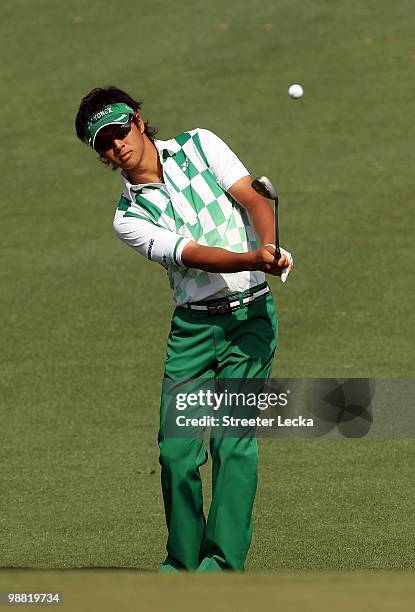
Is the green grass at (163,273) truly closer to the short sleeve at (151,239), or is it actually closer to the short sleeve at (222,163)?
the short sleeve at (151,239)

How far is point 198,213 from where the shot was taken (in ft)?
18.7

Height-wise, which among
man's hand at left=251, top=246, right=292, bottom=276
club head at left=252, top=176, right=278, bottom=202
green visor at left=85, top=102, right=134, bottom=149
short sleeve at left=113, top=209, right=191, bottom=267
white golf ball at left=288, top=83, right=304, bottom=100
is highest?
white golf ball at left=288, top=83, right=304, bottom=100

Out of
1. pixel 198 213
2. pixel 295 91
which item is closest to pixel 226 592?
pixel 198 213

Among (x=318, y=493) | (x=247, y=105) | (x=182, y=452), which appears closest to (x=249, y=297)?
(x=182, y=452)

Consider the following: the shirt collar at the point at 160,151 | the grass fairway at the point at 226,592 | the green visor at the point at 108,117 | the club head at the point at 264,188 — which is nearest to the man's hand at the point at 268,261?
the club head at the point at 264,188

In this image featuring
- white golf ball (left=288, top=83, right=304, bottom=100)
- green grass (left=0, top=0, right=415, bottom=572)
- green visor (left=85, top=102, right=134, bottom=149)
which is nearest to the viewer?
green visor (left=85, top=102, right=134, bottom=149)

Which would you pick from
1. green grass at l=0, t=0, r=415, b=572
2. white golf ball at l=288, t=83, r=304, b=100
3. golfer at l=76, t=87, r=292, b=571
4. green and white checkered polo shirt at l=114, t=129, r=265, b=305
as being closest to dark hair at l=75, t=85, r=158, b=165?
golfer at l=76, t=87, r=292, b=571

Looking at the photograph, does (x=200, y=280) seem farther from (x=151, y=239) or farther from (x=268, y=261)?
(x=268, y=261)

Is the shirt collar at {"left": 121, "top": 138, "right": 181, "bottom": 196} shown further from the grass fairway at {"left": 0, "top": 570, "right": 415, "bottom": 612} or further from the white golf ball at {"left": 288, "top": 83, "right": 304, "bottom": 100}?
the white golf ball at {"left": 288, "top": 83, "right": 304, "bottom": 100}

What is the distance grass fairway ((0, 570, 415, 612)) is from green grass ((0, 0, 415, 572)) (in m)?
3.57

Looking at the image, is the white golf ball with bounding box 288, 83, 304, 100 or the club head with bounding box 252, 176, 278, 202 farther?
the white golf ball with bounding box 288, 83, 304, 100

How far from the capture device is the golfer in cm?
568

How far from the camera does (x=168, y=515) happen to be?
585 cm

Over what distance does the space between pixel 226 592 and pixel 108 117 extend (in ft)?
10.3
